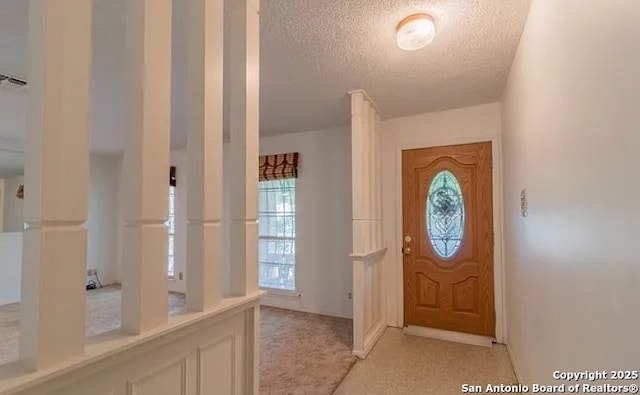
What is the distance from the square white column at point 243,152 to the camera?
4.38ft

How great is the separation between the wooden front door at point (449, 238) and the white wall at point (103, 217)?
5.20 m

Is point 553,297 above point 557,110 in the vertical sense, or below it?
below

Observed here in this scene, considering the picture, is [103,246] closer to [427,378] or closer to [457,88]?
[427,378]

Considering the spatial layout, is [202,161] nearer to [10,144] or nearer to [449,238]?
[449,238]

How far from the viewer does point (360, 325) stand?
2838mm

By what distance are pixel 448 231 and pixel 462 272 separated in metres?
0.43

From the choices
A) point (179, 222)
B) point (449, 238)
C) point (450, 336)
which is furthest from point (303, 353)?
point (179, 222)

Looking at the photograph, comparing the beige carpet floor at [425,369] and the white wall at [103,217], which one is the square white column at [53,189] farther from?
the white wall at [103,217]

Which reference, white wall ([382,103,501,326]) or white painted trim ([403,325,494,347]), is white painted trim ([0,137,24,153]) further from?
white painted trim ([403,325,494,347])

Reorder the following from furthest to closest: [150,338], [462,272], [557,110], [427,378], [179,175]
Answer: [179,175] < [462,272] < [427,378] < [557,110] < [150,338]

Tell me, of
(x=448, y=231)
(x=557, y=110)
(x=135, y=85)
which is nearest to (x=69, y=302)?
(x=135, y=85)

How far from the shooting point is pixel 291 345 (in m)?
3.09

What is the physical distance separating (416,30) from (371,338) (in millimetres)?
2596

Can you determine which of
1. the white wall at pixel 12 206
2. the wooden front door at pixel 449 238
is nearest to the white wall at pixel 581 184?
the wooden front door at pixel 449 238
